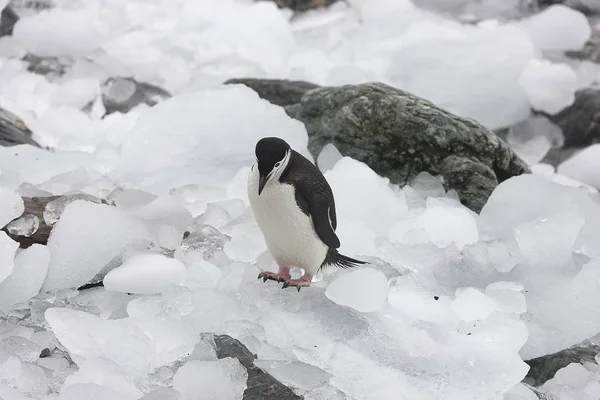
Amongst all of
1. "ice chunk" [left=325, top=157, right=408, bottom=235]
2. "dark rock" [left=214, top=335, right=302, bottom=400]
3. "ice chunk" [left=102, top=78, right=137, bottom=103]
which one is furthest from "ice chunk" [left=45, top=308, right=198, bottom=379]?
"ice chunk" [left=102, top=78, right=137, bottom=103]

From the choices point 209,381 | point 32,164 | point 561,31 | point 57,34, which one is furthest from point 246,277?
point 561,31

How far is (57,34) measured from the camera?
6578 mm

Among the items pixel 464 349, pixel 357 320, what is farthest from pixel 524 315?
pixel 357 320

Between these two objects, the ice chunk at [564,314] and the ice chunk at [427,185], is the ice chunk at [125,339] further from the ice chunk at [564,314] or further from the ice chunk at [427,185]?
the ice chunk at [427,185]

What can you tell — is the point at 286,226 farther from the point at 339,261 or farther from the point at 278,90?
the point at 278,90

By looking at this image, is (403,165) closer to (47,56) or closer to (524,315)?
(524,315)

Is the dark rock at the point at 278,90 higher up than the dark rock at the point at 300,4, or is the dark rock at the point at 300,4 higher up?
the dark rock at the point at 278,90

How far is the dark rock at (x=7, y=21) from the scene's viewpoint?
6777mm

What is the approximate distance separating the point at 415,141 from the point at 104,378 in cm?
247

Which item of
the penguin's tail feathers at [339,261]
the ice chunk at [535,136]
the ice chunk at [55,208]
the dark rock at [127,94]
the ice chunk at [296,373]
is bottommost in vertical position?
the ice chunk at [535,136]

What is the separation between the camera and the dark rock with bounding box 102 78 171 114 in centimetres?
589

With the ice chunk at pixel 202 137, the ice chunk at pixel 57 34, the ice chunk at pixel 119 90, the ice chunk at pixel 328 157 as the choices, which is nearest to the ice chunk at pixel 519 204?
the ice chunk at pixel 328 157

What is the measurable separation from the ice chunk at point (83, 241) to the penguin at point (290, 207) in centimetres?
66

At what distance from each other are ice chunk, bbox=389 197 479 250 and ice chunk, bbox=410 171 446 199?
40 centimetres
